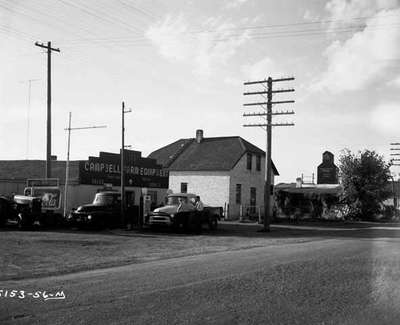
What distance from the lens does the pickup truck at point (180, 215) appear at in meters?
27.0

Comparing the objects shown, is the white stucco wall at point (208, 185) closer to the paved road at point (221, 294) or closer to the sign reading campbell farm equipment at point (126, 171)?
the sign reading campbell farm equipment at point (126, 171)

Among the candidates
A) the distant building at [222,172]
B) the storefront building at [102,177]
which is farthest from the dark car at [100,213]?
the distant building at [222,172]

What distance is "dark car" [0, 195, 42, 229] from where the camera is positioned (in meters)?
26.5

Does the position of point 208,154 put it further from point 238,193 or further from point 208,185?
point 238,193

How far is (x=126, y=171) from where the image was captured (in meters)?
37.4

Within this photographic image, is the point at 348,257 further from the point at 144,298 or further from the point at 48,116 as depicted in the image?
the point at 48,116

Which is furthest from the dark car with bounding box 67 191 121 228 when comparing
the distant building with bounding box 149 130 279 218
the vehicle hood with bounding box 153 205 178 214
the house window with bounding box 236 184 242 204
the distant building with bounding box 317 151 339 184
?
the distant building with bounding box 317 151 339 184

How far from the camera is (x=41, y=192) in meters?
30.8

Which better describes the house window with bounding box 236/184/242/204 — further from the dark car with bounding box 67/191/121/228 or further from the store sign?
the store sign

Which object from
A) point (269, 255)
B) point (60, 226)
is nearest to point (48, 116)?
point (60, 226)

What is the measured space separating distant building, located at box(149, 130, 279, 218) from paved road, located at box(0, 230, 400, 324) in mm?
29525

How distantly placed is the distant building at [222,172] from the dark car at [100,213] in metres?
14.4

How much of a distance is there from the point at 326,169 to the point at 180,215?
5318 cm

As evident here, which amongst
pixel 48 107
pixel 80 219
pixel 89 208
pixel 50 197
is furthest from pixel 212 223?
pixel 48 107
